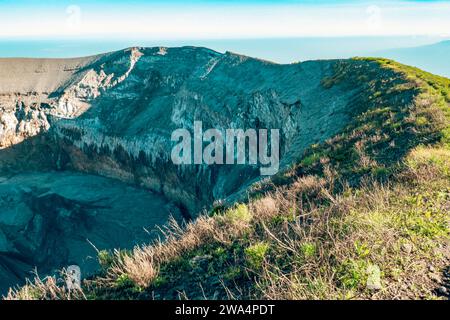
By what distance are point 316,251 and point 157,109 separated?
172 feet

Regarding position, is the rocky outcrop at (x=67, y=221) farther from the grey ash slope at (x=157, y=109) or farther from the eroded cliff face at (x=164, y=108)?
the eroded cliff face at (x=164, y=108)

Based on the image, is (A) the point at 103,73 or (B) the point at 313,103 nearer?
(B) the point at 313,103

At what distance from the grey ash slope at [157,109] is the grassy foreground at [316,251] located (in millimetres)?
12162

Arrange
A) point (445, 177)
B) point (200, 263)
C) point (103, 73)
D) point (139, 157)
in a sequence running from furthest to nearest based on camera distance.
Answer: point (103, 73), point (139, 157), point (445, 177), point (200, 263)

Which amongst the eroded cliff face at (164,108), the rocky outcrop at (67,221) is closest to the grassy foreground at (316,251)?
the eroded cliff face at (164,108)

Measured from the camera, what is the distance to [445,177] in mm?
8570

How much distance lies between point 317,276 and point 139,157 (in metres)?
48.7

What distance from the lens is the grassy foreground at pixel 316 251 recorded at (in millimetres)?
5113

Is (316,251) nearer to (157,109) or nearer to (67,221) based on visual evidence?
(67,221)

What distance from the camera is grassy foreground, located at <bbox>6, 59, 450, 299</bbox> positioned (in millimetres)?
5113

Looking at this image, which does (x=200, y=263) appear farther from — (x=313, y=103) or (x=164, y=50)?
(x=164, y=50)

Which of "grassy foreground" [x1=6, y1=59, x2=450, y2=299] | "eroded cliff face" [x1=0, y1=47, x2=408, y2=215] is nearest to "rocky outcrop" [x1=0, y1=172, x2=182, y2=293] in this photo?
"eroded cliff face" [x1=0, y1=47, x2=408, y2=215]

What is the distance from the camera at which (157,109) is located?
184 ft
